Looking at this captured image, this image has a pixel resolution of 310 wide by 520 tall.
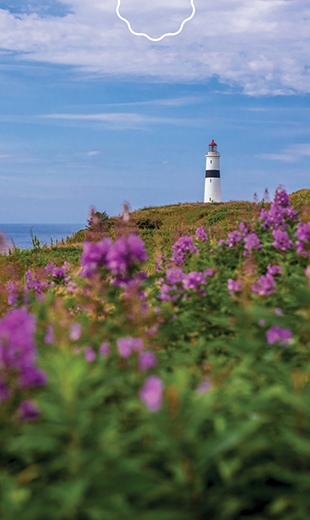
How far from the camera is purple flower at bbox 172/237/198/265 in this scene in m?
6.91

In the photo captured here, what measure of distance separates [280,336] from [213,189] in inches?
2142

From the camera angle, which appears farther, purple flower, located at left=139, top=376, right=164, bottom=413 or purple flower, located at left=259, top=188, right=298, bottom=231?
purple flower, located at left=259, top=188, right=298, bottom=231

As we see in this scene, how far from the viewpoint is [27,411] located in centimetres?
217

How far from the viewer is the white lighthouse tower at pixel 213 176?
56875 millimetres

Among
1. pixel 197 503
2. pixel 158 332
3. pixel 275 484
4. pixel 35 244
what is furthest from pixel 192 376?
pixel 35 244

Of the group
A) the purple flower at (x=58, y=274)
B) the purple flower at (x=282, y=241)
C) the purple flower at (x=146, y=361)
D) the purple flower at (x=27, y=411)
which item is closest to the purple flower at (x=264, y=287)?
the purple flower at (x=282, y=241)

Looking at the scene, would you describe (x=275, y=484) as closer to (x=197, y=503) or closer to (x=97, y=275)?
(x=197, y=503)

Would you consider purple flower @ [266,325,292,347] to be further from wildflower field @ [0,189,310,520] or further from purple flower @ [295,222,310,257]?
purple flower @ [295,222,310,257]

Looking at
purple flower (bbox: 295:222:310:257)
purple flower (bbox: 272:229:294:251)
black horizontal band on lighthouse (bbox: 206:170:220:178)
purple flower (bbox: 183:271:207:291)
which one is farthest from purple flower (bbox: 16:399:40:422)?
black horizontal band on lighthouse (bbox: 206:170:220:178)

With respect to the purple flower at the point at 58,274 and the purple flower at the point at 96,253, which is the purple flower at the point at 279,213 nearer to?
the purple flower at the point at 58,274

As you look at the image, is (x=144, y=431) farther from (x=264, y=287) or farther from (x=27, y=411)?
(x=264, y=287)

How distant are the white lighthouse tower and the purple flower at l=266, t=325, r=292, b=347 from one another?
53.9 metres

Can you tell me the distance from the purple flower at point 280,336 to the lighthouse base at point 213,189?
178 ft

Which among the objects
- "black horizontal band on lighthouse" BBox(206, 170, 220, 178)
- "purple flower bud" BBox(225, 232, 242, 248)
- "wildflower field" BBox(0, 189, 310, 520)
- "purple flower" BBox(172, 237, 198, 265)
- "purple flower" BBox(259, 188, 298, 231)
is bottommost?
"wildflower field" BBox(0, 189, 310, 520)
